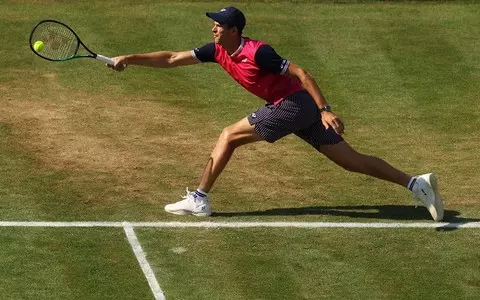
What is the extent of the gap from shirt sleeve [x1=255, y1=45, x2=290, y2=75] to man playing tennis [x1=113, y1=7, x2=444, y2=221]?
0.01m

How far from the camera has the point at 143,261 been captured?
13586mm

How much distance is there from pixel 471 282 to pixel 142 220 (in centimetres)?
360

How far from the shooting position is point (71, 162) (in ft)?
54.8

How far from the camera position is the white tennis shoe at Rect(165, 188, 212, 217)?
14.9 metres

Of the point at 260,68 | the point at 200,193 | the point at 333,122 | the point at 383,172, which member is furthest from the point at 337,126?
the point at 200,193

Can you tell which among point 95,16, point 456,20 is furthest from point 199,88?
point 456,20

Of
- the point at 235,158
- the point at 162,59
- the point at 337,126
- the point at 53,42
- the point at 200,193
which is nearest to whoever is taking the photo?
the point at 337,126

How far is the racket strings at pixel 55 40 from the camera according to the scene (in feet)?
52.3

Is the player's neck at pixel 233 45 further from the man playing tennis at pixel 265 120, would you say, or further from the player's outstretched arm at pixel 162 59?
the player's outstretched arm at pixel 162 59

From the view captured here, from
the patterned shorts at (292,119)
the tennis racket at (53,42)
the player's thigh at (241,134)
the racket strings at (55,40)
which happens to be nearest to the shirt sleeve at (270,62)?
the patterned shorts at (292,119)

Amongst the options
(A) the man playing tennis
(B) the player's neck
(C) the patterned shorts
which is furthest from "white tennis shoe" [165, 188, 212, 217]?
(B) the player's neck

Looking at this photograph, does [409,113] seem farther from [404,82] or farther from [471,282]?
[471,282]

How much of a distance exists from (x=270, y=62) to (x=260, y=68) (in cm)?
18

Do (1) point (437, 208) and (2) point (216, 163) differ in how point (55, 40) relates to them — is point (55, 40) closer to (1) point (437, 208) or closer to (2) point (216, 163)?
(2) point (216, 163)
